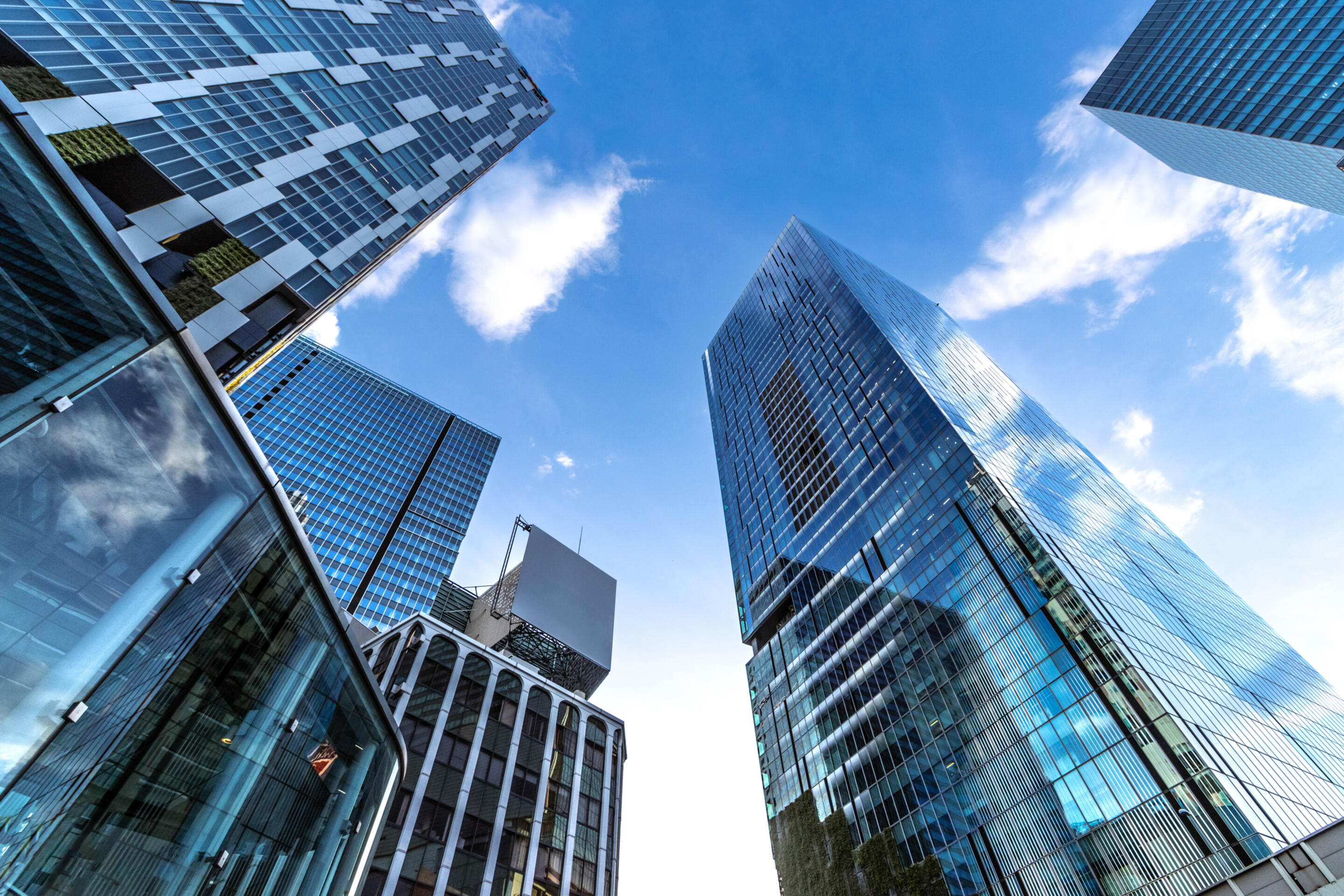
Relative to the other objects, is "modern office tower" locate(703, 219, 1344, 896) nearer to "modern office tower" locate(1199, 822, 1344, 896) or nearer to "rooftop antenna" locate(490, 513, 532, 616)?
"modern office tower" locate(1199, 822, 1344, 896)

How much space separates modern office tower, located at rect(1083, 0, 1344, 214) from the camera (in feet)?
251

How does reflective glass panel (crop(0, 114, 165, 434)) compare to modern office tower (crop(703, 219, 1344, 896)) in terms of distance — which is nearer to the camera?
reflective glass panel (crop(0, 114, 165, 434))

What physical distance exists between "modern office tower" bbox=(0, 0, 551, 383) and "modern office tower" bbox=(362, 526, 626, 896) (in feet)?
72.4

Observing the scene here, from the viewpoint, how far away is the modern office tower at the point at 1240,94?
76.4 m

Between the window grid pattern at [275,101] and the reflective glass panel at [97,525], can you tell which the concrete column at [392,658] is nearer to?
the window grid pattern at [275,101]

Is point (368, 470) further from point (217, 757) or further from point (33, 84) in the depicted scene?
point (217, 757)

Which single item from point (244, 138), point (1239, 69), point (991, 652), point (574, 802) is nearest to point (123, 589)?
point (574, 802)

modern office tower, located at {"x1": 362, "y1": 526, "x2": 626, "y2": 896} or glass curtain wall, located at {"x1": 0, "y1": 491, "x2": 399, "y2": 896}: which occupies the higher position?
modern office tower, located at {"x1": 362, "y1": 526, "x2": 626, "y2": 896}

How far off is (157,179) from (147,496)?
37750 millimetres

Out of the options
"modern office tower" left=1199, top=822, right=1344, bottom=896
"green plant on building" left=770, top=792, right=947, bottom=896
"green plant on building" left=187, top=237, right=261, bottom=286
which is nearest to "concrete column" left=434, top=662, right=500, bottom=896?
"green plant on building" left=187, top=237, right=261, bottom=286

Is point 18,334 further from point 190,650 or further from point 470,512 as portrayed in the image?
point 470,512

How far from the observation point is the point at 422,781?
27516 millimetres

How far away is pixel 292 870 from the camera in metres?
9.45

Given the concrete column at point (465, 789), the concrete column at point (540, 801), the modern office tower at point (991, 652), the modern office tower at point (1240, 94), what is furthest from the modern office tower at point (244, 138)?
the modern office tower at point (1240, 94)
